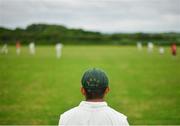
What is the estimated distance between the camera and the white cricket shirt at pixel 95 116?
122 inches

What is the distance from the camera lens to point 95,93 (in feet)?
10.5

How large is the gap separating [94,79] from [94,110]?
24 cm

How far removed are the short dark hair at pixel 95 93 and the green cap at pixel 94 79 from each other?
3cm

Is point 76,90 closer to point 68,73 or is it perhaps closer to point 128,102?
point 128,102

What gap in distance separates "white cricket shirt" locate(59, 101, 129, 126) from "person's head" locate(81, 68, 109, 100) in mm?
83

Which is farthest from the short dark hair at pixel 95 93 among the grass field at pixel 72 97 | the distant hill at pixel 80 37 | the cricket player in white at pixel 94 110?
the distant hill at pixel 80 37

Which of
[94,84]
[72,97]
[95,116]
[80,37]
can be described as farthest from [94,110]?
[80,37]

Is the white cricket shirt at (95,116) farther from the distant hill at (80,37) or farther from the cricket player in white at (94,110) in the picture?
the distant hill at (80,37)

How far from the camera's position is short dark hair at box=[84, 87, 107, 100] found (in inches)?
125

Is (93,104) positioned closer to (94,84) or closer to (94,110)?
(94,110)

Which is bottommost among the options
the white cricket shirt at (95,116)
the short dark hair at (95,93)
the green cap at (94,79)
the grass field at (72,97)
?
the grass field at (72,97)

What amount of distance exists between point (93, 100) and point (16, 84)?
15.5 m

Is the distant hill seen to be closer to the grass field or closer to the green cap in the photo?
the grass field

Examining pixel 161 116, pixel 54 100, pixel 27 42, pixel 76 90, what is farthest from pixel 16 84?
pixel 27 42
